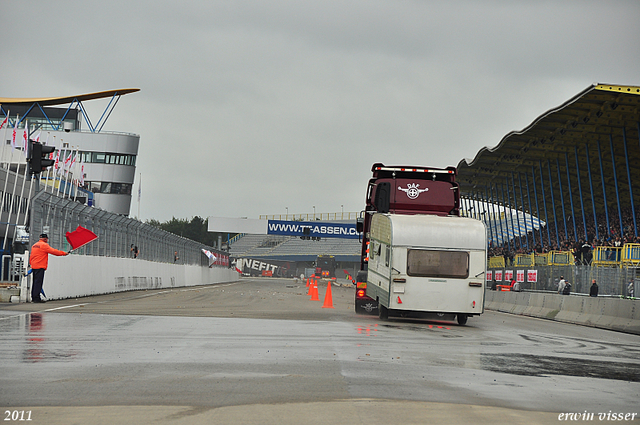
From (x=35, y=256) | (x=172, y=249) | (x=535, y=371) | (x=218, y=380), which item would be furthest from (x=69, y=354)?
(x=172, y=249)

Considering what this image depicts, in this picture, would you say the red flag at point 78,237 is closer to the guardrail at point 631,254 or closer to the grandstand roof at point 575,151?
the guardrail at point 631,254

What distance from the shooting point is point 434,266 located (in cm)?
1777

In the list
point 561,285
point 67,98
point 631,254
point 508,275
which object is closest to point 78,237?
point 561,285

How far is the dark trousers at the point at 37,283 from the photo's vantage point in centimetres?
1989

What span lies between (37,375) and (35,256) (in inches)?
495

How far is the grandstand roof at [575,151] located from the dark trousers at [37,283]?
22389mm

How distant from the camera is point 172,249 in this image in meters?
47.4

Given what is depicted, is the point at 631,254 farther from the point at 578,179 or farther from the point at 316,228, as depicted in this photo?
the point at 316,228

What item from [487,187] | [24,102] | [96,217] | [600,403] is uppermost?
[24,102]

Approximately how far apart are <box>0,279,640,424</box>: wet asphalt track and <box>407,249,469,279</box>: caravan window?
2791mm

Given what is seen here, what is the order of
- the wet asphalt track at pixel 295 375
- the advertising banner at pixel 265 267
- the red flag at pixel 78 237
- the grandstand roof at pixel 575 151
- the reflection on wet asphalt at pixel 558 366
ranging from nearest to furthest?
the wet asphalt track at pixel 295 375
the reflection on wet asphalt at pixel 558 366
the red flag at pixel 78 237
the grandstand roof at pixel 575 151
the advertising banner at pixel 265 267

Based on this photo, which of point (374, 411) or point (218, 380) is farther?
point (218, 380)

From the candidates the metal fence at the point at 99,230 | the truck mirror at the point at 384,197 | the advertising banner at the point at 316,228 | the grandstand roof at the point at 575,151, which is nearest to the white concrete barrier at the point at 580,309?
the truck mirror at the point at 384,197

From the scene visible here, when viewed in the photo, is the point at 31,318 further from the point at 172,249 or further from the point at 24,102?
the point at 24,102
